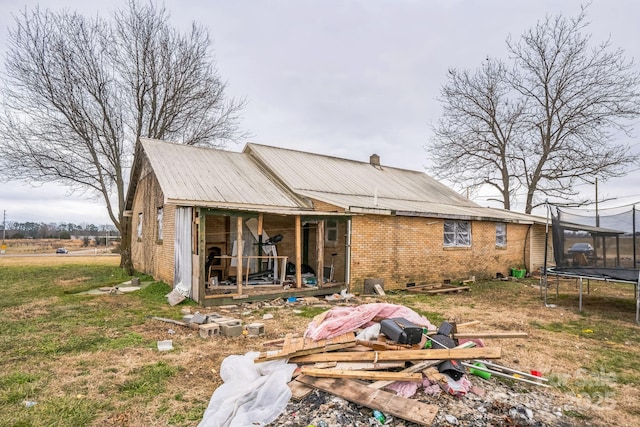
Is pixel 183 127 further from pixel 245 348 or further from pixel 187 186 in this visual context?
pixel 245 348

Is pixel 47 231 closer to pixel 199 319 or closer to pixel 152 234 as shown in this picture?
pixel 152 234

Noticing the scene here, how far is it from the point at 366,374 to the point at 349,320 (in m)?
1.12

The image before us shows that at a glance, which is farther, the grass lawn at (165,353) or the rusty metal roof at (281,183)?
the rusty metal roof at (281,183)

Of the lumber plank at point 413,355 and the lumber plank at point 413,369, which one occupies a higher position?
the lumber plank at point 413,355

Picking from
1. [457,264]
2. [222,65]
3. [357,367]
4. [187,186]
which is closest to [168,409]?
[357,367]

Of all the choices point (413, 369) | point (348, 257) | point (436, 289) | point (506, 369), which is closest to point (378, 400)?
point (413, 369)

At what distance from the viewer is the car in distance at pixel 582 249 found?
10.0 meters

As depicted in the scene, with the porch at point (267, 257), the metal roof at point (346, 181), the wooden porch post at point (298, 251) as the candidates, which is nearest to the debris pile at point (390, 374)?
the porch at point (267, 257)

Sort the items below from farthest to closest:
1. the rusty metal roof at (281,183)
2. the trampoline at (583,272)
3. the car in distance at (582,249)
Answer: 1. the rusty metal roof at (281,183)
2. the car in distance at (582,249)
3. the trampoline at (583,272)

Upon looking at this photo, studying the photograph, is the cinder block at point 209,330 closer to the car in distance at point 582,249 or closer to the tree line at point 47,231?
the car in distance at point 582,249

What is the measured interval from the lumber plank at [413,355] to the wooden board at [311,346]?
0.11 metres

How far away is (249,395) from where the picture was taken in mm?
3617

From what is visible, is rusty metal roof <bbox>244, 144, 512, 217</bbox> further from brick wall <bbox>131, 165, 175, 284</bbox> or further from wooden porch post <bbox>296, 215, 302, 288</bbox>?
brick wall <bbox>131, 165, 175, 284</bbox>

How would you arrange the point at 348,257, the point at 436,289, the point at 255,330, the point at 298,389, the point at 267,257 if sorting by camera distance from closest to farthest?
1. the point at 298,389
2. the point at 255,330
3. the point at 267,257
4. the point at 348,257
5. the point at 436,289
